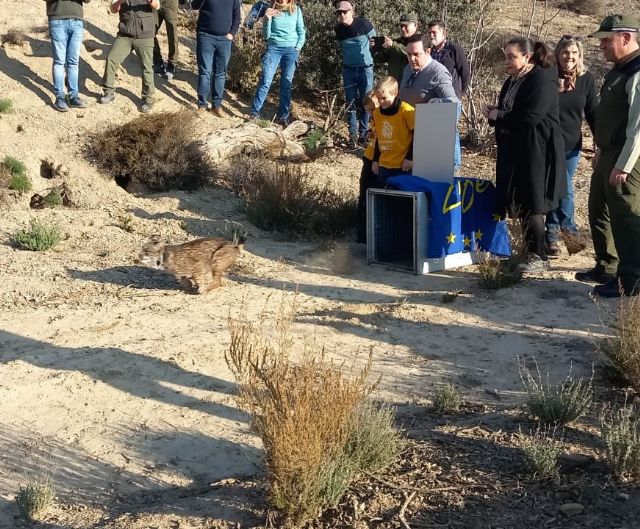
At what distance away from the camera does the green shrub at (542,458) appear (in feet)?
13.7

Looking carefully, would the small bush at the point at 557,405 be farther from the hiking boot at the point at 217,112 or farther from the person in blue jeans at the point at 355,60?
the hiking boot at the point at 217,112

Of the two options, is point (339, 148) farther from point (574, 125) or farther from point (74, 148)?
point (574, 125)

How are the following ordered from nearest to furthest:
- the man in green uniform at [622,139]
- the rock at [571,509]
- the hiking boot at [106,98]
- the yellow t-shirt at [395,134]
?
the rock at [571,509] → the man in green uniform at [622,139] → the yellow t-shirt at [395,134] → the hiking boot at [106,98]

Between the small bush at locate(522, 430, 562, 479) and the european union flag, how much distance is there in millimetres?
3752

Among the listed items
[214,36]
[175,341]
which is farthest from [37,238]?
[214,36]

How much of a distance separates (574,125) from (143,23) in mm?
6177

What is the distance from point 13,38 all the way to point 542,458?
10767 mm

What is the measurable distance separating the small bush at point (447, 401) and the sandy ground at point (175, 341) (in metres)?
0.29

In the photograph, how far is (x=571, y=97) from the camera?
323 inches

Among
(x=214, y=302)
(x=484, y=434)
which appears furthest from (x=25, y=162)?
(x=484, y=434)

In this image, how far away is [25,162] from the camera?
1043 centimetres

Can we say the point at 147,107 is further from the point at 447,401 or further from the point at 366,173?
the point at 447,401

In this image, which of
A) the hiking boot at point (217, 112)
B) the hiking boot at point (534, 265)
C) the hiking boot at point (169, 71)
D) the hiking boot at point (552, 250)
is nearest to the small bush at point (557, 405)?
the hiking boot at point (534, 265)

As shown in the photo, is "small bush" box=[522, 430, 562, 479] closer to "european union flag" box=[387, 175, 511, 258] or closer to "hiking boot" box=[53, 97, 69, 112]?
"european union flag" box=[387, 175, 511, 258]
